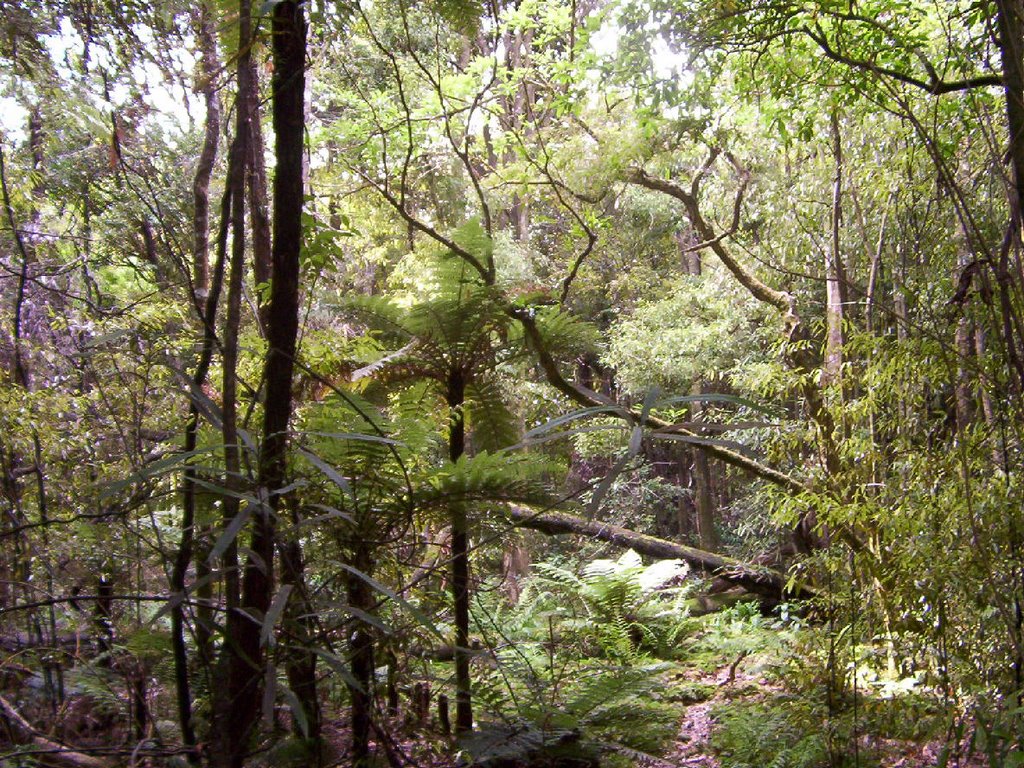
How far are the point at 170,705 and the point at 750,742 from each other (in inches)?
90.7

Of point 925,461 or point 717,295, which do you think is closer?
point 925,461

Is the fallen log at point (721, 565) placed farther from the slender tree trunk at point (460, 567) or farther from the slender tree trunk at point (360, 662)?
the slender tree trunk at point (360, 662)

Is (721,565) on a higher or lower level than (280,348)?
lower

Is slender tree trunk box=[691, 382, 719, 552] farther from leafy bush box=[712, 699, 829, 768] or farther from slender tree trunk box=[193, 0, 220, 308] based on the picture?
slender tree trunk box=[193, 0, 220, 308]

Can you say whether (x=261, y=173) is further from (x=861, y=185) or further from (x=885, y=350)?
(x=861, y=185)

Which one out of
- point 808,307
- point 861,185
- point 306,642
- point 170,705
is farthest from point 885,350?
point 808,307

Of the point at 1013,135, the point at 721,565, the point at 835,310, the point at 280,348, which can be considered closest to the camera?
the point at 280,348

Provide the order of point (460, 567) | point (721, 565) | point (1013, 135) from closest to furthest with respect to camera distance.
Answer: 1. point (1013, 135)
2. point (460, 567)
3. point (721, 565)

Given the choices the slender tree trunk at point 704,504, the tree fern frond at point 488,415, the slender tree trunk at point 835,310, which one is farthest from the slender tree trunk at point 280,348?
the slender tree trunk at point 704,504

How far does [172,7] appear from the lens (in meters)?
2.16

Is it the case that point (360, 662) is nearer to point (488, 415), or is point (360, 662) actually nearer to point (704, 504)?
point (488, 415)

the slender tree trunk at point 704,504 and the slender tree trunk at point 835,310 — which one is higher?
the slender tree trunk at point 835,310

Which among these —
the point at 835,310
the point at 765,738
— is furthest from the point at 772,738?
the point at 835,310

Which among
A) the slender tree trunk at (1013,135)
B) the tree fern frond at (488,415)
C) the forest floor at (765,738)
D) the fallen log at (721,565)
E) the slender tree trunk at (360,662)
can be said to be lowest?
the forest floor at (765,738)
